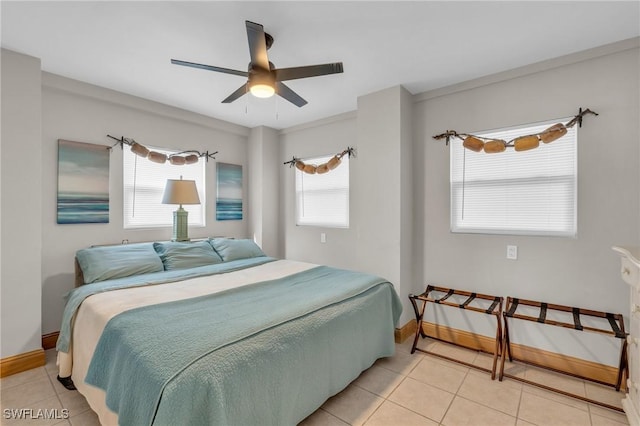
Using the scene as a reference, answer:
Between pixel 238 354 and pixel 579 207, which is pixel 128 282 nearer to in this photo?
pixel 238 354

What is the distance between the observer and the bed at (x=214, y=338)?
4.01 ft

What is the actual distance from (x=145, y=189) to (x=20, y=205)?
3.75 ft

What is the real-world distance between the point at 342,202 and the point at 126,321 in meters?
2.70

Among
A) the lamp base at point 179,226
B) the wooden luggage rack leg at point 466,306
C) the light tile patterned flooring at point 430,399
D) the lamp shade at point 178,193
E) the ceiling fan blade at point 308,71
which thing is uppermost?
the ceiling fan blade at point 308,71

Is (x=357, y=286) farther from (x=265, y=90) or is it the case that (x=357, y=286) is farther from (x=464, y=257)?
(x=265, y=90)

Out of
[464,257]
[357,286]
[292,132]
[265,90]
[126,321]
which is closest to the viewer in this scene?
[126,321]

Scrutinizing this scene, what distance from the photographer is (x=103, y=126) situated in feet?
9.91

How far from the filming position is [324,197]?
157 inches

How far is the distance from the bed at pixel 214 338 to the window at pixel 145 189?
0.61m

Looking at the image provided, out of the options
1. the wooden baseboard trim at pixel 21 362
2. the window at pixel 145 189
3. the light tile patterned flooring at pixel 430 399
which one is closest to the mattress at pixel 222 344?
the light tile patterned flooring at pixel 430 399

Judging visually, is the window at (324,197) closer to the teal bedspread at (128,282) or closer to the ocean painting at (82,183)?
the teal bedspread at (128,282)

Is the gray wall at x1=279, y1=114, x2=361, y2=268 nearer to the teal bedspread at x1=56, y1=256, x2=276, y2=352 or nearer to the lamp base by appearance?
the teal bedspread at x1=56, y1=256, x2=276, y2=352

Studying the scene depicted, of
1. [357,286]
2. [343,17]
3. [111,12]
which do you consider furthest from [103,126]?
[357,286]

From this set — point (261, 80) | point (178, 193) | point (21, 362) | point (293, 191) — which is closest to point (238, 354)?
point (261, 80)
